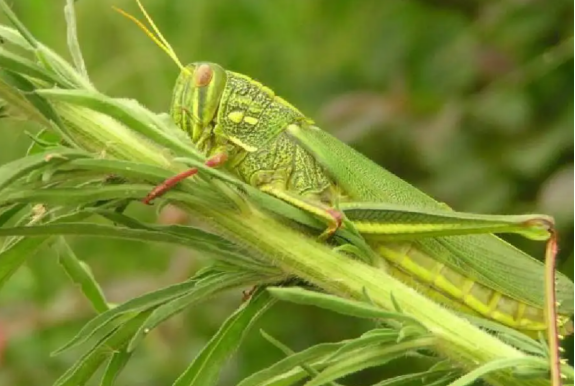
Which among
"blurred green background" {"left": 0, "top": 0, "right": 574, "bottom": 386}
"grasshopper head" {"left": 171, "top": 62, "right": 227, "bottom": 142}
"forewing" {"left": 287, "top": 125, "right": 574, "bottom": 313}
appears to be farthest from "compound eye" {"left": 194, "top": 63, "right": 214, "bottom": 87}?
"blurred green background" {"left": 0, "top": 0, "right": 574, "bottom": 386}

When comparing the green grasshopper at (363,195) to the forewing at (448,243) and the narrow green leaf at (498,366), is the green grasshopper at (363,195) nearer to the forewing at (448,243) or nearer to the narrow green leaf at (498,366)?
the forewing at (448,243)

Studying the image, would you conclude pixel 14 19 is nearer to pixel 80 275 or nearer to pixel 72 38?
pixel 72 38

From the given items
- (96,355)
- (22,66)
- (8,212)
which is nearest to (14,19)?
(22,66)

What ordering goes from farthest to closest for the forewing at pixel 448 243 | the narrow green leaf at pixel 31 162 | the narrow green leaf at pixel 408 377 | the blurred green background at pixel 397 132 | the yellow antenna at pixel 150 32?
the blurred green background at pixel 397 132
the forewing at pixel 448 243
the yellow antenna at pixel 150 32
the narrow green leaf at pixel 408 377
the narrow green leaf at pixel 31 162

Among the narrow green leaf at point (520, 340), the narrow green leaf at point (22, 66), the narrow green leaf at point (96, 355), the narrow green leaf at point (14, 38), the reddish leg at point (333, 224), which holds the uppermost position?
the reddish leg at point (333, 224)

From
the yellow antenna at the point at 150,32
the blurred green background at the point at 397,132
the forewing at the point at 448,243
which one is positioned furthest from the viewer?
the blurred green background at the point at 397,132

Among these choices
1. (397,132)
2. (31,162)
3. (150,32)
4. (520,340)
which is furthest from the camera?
(397,132)

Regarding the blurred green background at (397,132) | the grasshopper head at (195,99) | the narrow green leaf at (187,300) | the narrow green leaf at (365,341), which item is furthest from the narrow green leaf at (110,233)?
the blurred green background at (397,132)

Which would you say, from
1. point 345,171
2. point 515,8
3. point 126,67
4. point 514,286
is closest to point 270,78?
point 126,67

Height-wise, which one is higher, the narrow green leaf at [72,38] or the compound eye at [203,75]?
the compound eye at [203,75]
